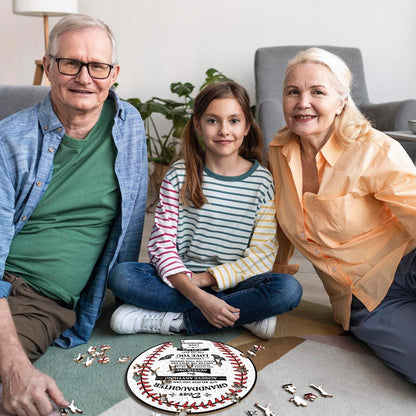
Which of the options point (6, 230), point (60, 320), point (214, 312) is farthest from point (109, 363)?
point (6, 230)

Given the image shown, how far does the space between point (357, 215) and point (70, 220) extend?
90 centimetres

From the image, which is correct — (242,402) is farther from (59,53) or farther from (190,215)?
(59,53)

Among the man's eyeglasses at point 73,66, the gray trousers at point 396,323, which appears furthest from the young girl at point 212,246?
the man's eyeglasses at point 73,66

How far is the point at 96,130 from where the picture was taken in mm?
1636

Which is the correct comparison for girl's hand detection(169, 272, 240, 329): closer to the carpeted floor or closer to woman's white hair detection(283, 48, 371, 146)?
the carpeted floor

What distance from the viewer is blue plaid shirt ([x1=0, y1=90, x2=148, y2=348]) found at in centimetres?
146

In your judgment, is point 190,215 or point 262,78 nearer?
point 190,215

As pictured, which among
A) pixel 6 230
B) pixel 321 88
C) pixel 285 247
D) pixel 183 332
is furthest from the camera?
pixel 285 247

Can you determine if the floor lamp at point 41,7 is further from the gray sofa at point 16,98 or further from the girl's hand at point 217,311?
the girl's hand at point 217,311

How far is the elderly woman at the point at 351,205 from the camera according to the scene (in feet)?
4.86

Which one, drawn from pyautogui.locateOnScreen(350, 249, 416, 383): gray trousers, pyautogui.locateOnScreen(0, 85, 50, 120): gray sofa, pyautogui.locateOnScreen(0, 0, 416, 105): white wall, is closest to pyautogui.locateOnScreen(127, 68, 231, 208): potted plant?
pyautogui.locateOnScreen(0, 0, 416, 105): white wall

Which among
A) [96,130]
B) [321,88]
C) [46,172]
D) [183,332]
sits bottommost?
[183,332]

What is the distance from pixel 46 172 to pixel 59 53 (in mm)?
351

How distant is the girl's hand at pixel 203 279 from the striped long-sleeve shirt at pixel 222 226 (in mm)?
17
